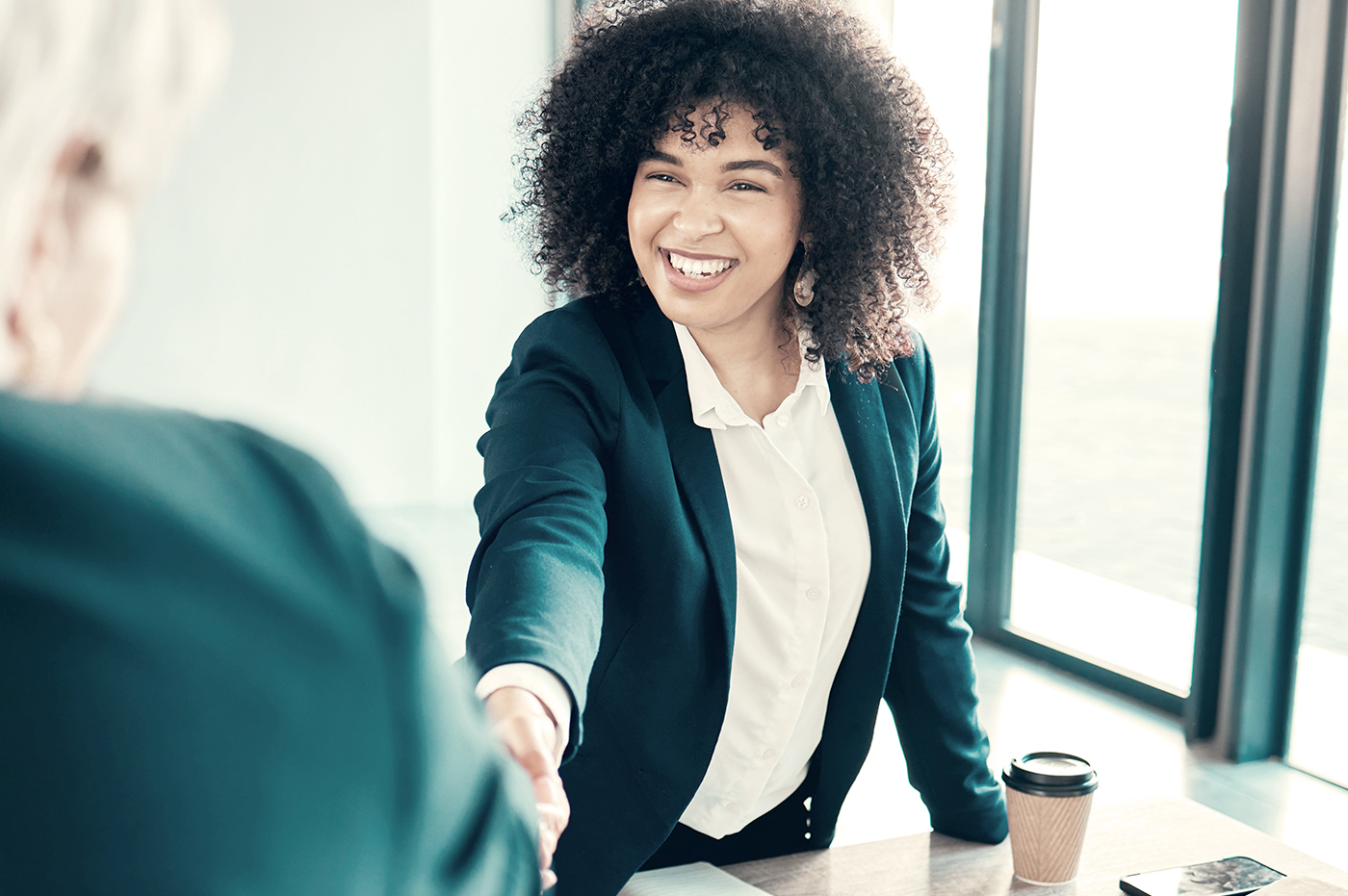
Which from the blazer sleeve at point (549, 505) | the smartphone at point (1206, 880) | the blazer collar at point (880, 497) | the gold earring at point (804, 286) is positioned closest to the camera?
the blazer sleeve at point (549, 505)

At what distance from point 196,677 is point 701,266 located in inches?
44.9

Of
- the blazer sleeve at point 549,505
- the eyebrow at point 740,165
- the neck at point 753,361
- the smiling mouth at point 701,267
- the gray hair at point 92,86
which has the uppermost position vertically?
the eyebrow at point 740,165

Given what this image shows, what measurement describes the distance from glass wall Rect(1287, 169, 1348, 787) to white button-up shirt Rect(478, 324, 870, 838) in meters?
2.23

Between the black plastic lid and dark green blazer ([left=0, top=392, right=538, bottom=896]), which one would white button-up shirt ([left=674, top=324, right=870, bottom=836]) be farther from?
dark green blazer ([left=0, top=392, right=538, bottom=896])

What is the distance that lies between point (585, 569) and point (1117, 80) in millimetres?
3411

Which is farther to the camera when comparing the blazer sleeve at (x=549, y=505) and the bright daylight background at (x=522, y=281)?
the bright daylight background at (x=522, y=281)

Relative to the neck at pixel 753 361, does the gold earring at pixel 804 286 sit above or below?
above

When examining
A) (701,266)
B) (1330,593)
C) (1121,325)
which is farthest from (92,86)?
(1121,325)

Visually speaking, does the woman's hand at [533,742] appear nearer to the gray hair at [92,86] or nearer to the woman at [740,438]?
the woman at [740,438]

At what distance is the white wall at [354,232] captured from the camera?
5.91 meters

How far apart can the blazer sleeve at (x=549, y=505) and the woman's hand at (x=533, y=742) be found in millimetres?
34

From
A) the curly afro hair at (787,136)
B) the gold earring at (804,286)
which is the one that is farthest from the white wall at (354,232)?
the gold earring at (804,286)

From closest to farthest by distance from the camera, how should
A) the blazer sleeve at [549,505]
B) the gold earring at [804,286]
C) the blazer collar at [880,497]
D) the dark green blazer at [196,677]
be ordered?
the dark green blazer at [196,677]
the blazer sleeve at [549,505]
the blazer collar at [880,497]
the gold earring at [804,286]

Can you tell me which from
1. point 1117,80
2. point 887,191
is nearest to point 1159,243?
point 1117,80
